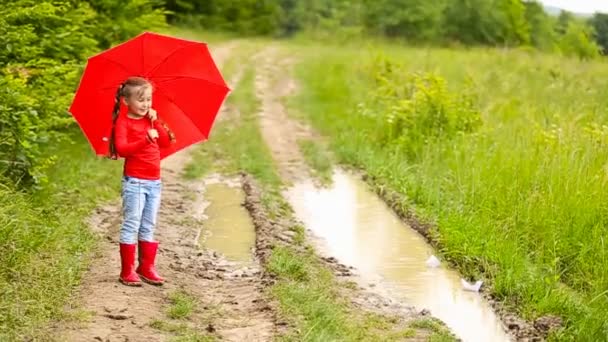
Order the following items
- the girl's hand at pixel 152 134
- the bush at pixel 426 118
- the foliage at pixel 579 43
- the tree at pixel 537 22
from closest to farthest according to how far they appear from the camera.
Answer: the girl's hand at pixel 152 134, the bush at pixel 426 118, the foliage at pixel 579 43, the tree at pixel 537 22

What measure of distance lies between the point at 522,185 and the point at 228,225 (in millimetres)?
3327

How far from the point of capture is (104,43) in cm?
1540

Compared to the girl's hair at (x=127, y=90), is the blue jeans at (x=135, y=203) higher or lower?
lower

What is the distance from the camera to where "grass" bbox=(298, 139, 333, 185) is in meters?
13.4

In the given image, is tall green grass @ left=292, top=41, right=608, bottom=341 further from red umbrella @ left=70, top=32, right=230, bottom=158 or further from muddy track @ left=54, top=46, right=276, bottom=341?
red umbrella @ left=70, top=32, right=230, bottom=158

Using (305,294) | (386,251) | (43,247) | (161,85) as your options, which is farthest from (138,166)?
(386,251)

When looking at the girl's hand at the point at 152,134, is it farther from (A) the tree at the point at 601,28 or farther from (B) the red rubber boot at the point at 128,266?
(A) the tree at the point at 601,28

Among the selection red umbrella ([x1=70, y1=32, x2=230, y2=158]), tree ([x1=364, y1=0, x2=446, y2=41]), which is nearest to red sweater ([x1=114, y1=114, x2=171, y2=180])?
red umbrella ([x1=70, y1=32, x2=230, y2=158])

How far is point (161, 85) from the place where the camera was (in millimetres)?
7711

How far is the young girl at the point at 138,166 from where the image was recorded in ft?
23.5

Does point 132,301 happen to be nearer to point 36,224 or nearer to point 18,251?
Result: point 18,251

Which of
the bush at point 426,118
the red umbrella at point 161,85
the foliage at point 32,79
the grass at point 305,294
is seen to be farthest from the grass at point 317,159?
the red umbrella at point 161,85

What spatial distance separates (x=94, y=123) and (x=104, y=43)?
813cm

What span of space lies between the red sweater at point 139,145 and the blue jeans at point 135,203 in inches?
2.6
